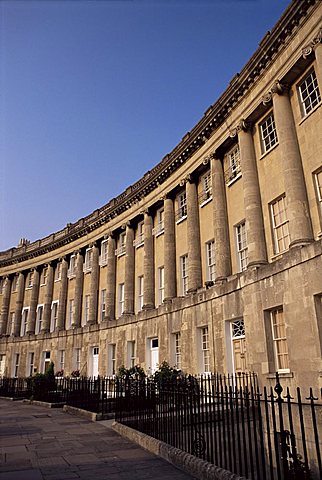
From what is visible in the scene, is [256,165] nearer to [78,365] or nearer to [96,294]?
[96,294]

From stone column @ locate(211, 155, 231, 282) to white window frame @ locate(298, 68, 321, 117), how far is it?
5.36 meters

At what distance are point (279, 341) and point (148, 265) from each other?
1182 centimetres

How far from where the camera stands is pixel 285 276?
41.0ft

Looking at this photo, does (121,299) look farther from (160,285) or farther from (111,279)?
(160,285)

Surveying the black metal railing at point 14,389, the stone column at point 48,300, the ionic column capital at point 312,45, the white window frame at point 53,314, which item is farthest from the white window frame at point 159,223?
the stone column at point 48,300

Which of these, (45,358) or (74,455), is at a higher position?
(45,358)

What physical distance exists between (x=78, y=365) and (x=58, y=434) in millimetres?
19275

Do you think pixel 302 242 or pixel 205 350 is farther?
pixel 205 350

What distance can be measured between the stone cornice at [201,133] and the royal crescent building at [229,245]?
5 cm

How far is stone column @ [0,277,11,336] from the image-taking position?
1571 inches

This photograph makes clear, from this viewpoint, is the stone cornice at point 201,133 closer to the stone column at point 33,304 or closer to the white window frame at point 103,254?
the white window frame at point 103,254

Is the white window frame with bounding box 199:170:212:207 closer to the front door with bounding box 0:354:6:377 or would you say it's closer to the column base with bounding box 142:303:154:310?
the column base with bounding box 142:303:154:310

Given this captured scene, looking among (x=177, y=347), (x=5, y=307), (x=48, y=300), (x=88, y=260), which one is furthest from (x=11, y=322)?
(x=177, y=347)

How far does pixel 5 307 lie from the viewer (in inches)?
1593
